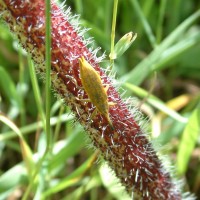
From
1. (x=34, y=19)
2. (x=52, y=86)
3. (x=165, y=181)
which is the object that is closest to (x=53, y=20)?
(x=34, y=19)

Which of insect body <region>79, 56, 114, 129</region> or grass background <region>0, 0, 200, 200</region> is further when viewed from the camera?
grass background <region>0, 0, 200, 200</region>

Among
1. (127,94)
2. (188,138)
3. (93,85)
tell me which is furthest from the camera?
(127,94)

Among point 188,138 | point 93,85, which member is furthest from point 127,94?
point 93,85

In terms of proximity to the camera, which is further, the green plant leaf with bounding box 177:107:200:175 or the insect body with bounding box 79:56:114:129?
the green plant leaf with bounding box 177:107:200:175

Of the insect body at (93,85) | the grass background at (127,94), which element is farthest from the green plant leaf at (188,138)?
the insect body at (93,85)

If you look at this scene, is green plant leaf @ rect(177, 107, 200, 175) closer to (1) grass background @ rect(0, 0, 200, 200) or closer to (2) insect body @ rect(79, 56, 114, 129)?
(1) grass background @ rect(0, 0, 200, 200)

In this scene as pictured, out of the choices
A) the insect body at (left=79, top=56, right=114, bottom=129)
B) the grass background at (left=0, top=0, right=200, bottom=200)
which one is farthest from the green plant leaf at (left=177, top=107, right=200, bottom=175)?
the insect body at (left=79, top=56, right=114, bottom=129)

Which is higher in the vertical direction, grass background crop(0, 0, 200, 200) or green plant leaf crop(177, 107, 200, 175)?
grass background crop(0, 0, 200, 200)

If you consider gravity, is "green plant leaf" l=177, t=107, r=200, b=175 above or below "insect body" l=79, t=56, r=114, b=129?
below

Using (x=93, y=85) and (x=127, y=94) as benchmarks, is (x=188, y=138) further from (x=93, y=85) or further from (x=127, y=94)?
(x=93, y=85)
